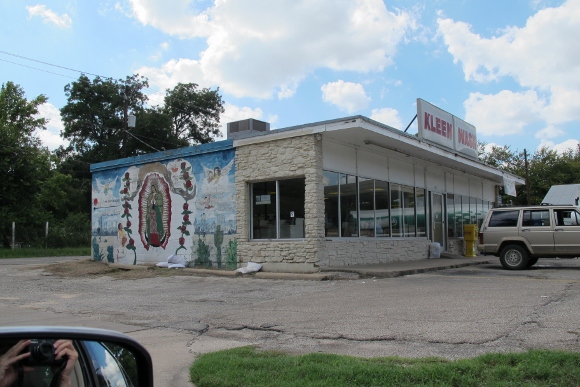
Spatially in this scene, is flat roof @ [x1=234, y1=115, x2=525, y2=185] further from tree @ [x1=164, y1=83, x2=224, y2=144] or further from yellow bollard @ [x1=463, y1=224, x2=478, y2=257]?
tree @ [x1=164, y1=83, x2=224, y2=144]

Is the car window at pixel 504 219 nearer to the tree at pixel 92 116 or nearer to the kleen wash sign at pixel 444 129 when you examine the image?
the kleen wash sign at pixel 444 129

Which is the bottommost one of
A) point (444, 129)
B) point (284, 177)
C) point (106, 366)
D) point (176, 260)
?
point (176, 260)

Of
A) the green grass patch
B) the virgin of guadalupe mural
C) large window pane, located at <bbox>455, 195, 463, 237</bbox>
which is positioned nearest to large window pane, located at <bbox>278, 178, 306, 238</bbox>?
the virgin of guadalupe mural

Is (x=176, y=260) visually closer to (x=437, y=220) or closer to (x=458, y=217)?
(x=437, y=220)

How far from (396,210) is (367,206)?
7.47ft

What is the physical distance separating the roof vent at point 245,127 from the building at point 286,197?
0.04 metres

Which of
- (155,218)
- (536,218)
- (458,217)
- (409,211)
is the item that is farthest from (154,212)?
(458,217)

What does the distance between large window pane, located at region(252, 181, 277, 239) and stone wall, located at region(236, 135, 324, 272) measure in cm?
23

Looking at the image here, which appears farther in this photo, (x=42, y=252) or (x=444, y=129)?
(x=42, y=252)

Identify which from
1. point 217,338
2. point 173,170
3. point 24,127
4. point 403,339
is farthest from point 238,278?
point 24,127

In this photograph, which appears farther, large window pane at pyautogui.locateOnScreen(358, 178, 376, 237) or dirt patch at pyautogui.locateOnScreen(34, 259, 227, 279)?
large window pane at pyautogui.locateOnScreen(358, 178, 376, 237)

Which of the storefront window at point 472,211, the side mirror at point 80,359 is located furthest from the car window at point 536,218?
the side mirror at point 80,359

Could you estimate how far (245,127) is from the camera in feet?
60.5

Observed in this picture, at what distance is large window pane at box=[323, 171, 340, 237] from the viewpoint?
617 inches
